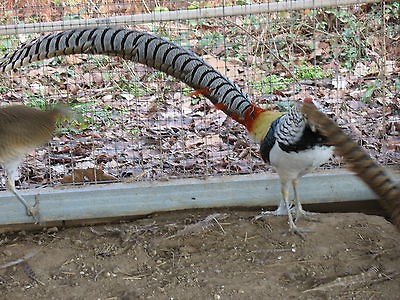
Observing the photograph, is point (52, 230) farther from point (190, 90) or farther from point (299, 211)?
point (299, 211)

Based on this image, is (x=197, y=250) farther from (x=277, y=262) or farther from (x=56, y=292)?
(x=56, y=292)

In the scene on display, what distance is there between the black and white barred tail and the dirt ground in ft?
2.40

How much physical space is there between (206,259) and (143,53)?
3.97 feet

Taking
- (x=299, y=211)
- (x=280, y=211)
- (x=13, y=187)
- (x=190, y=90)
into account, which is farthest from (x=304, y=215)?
(x=13, y=187)

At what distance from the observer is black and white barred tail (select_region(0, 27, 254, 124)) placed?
3.74 meters

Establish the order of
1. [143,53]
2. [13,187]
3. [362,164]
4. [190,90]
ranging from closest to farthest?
[362,164]
[143,53]
[13,187]
[190,90]

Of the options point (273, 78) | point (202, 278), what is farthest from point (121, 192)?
point (273, 78)

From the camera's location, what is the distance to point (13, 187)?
3.96 m

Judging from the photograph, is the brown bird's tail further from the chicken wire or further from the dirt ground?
the chicken wire

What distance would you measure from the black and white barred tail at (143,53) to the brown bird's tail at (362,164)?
85.8 inches

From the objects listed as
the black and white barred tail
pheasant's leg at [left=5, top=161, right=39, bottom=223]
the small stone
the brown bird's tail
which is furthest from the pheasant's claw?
the brown bird's tail

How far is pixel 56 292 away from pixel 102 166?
5.01 feet

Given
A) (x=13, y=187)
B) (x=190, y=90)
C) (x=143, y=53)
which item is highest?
(x=143, y=53)

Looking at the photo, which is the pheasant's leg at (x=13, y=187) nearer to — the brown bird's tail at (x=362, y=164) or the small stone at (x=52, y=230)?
the small stone at (x=52, y=230)
